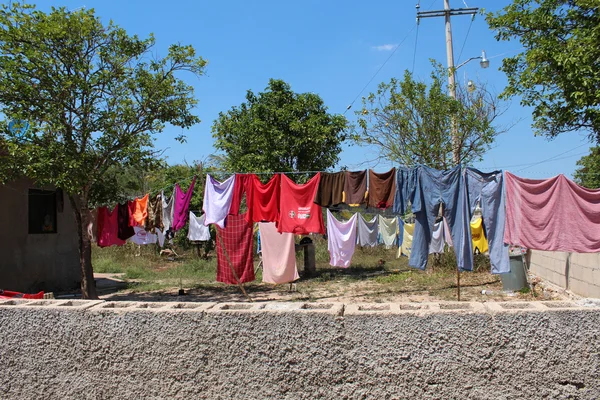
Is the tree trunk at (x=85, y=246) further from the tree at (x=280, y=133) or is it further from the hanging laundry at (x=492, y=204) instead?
the hanging laundry at (x=492, y=204)

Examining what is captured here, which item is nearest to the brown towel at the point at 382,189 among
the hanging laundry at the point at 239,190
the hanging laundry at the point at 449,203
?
the hanging laundry at the point at 449,203

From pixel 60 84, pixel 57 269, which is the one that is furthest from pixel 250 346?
pixel 57 269

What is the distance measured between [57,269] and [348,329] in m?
11.7

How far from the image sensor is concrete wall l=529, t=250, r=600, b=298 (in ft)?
26.6

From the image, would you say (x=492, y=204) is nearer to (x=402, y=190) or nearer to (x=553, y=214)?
(x=553, y=214)

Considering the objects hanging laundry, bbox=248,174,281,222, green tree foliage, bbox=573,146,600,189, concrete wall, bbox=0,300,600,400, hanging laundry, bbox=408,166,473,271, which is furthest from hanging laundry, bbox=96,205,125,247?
green tree foliage, bbox=573,146,600,189

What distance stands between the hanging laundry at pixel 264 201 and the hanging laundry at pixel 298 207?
126 mm

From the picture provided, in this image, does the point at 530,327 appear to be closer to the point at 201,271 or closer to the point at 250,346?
the point at 250,346

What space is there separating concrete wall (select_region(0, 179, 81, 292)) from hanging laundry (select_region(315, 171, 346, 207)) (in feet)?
25.2

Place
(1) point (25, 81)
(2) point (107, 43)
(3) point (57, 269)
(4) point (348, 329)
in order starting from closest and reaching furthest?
(4) point (348, 329) < (1) point (25, 81) < (2) point (107, 43) < (3) point (57, 269)

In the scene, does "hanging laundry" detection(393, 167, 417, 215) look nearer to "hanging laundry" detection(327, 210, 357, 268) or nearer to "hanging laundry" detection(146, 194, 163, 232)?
"hanging laundry" detection(327, 210, 357, 268)

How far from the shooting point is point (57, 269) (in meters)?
13.0

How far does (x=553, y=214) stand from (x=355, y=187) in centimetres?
339

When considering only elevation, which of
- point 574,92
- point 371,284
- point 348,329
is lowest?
point 371,284
